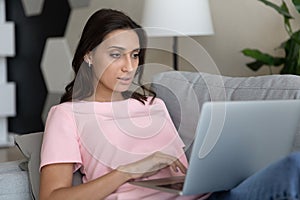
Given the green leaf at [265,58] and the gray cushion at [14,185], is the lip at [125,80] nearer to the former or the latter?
the gray cushion at [14,185]

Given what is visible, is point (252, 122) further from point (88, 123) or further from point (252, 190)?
point (88, 123)

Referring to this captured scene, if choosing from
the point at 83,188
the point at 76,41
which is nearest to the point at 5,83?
the point at 76,41

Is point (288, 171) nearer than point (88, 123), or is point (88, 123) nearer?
point (288, 171)

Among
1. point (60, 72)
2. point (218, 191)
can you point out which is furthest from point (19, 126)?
point (218, 191)

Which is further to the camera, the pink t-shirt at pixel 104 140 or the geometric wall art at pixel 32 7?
the geometric wall art at pixel 32 7

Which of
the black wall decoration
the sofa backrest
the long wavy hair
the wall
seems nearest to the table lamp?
the wall

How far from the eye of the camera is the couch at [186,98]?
1548 millimetres

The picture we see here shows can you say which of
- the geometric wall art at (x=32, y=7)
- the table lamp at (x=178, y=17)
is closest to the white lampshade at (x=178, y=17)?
the table lamp at (x=178, y=17)

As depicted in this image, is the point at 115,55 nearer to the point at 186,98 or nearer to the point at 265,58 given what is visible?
the point at 186,98

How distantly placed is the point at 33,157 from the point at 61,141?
203mm

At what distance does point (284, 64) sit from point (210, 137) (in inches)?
47.6

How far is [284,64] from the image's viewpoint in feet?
7.34

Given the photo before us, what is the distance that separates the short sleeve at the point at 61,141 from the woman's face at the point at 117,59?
0.14 metres

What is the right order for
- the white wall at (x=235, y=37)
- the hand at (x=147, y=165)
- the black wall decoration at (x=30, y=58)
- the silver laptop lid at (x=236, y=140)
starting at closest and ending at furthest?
the silver laptop lid at (x=236, y=140) → the hand at (x=147, y=165) → the white wall at (x=235, y=37) → the black wall decoration at (x=30, y=58)
